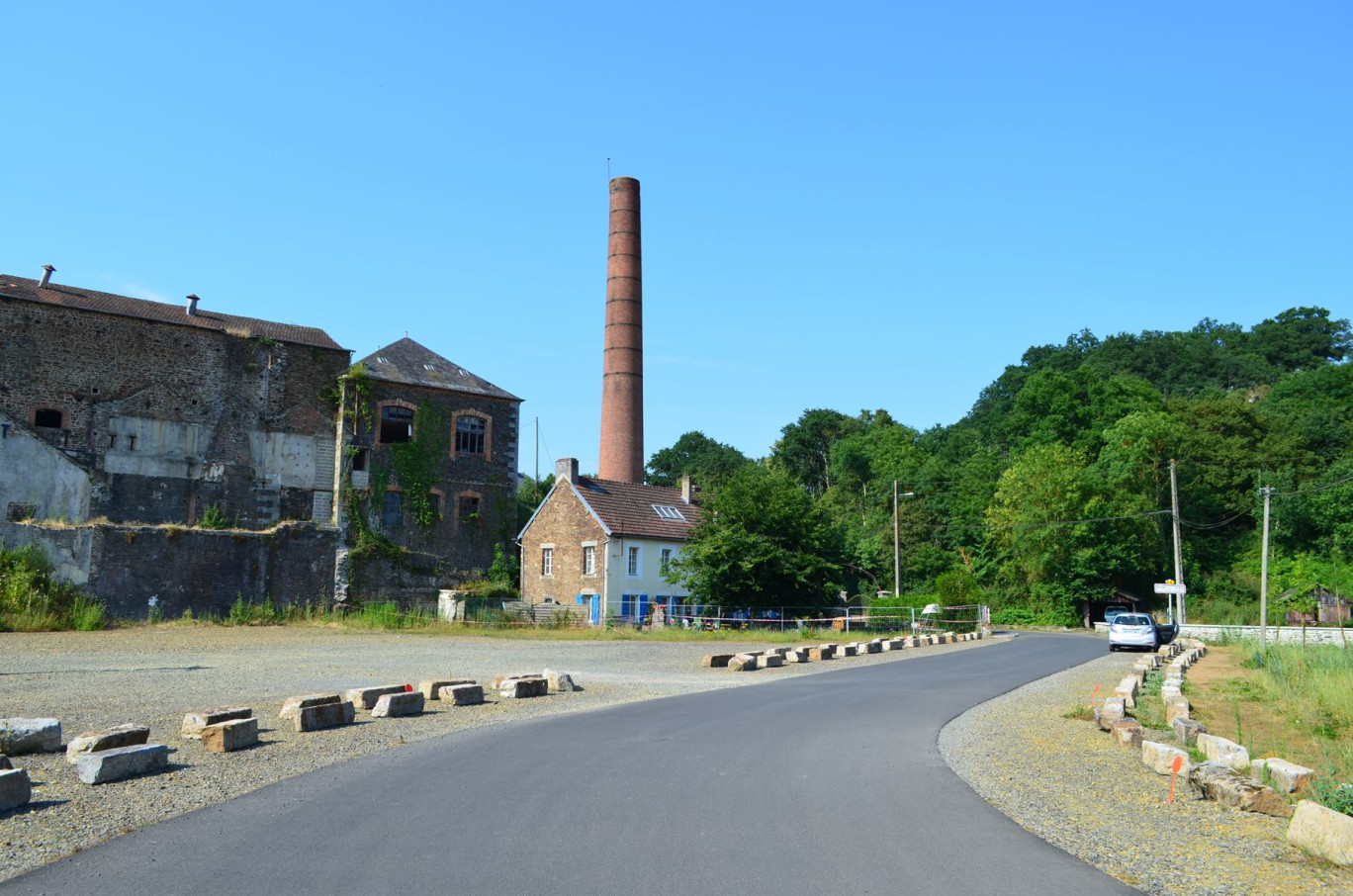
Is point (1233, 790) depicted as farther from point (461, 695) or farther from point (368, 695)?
point (368, 695)

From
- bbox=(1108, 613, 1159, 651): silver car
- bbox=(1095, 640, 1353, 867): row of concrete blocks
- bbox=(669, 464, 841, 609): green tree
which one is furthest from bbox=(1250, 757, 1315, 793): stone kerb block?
bbox=(669, 464, 841, 609): green tree

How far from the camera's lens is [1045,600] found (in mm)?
60062

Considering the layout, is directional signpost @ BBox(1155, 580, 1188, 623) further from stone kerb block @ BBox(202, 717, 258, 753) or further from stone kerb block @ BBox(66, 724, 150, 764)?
stone kerb block @ BBox(66, 724, 150, 764)

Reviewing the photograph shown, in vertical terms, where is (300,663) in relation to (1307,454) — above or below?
below

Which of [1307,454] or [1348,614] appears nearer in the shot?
[1348,614]

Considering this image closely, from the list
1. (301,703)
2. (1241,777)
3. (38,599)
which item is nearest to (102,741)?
(301,703)

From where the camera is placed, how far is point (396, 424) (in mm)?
45438

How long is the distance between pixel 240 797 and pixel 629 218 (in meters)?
49.2

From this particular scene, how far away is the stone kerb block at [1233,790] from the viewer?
8203 mm

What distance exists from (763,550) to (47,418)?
27.7 metres

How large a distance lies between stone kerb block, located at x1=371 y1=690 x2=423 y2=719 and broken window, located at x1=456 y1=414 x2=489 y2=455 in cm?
3328

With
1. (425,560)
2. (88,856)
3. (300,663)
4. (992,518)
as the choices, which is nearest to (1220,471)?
(992,518)

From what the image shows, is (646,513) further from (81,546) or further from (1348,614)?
(1348,614)

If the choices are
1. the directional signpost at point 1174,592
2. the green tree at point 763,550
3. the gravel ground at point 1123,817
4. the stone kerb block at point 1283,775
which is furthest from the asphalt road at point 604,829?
the directional signpost at point 1174,592
